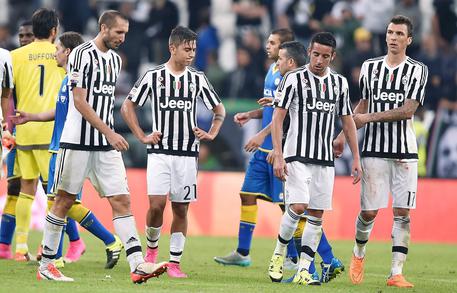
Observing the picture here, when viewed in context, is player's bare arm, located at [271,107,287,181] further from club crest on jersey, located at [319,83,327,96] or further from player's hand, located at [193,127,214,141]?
player's hand, located at [193,127,214,141]

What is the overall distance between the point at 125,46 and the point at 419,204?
661cm

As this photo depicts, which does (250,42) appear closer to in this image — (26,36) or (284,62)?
(26,36)

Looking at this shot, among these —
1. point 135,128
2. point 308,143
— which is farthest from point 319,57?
point 135,128

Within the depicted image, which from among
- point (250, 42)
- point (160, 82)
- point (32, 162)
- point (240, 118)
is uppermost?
point (250, 42)

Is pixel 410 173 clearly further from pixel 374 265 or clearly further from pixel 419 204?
pixel 419 204

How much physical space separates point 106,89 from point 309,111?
1845 mm

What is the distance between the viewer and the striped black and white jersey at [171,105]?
984 centimetres

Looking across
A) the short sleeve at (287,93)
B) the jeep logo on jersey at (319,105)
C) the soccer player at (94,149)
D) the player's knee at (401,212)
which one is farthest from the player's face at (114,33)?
the player's knee at (401,212)

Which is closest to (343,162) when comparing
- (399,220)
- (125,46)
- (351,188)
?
(351,188)

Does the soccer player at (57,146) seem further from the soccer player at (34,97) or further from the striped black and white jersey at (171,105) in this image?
the striped black and white jersey at (171,105)

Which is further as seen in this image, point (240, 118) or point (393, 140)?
point (240, 118)

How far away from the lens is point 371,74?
1009cm

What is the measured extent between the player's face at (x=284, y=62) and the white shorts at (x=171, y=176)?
57.4 inches

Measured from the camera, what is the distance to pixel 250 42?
19938 millimetres
